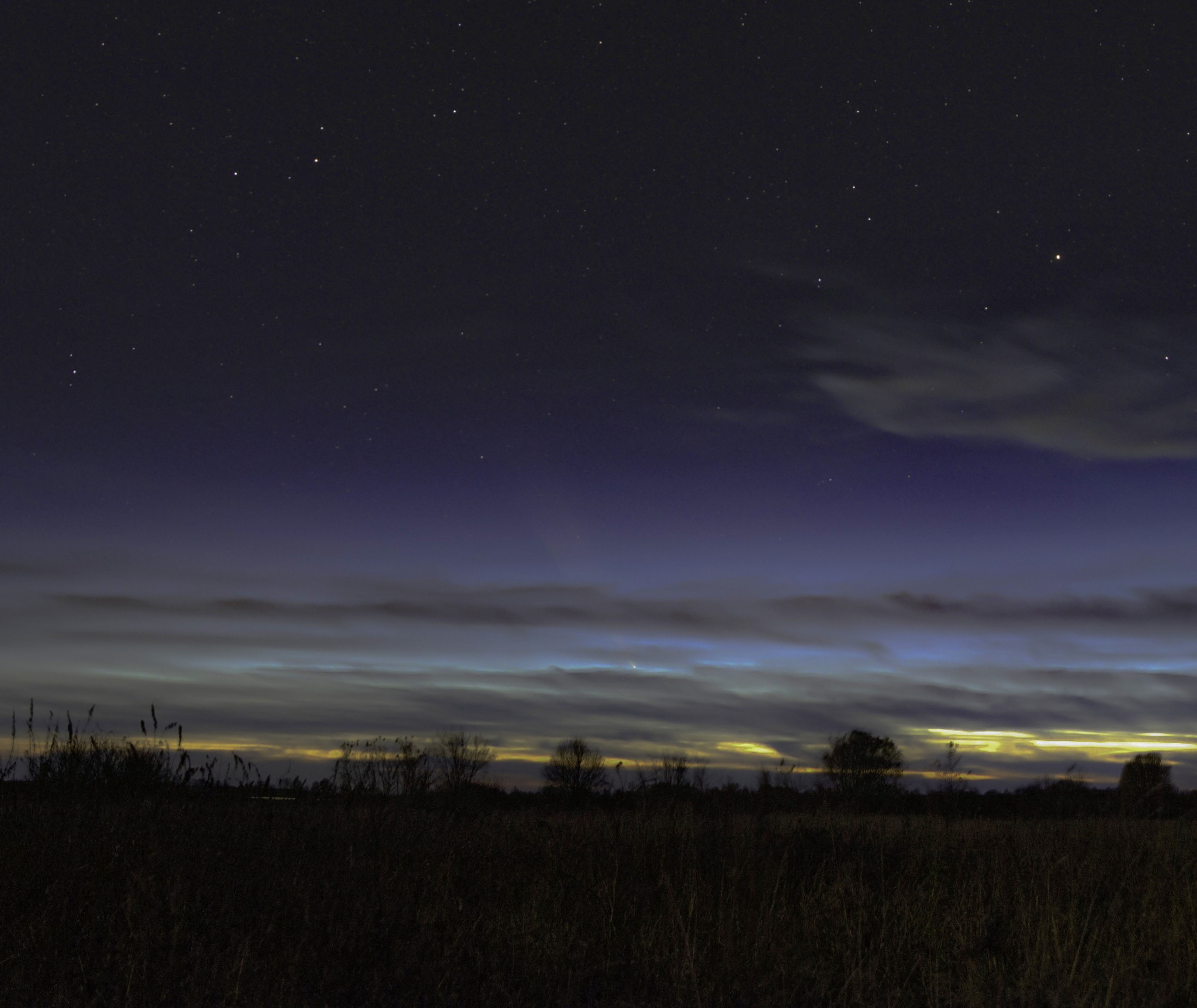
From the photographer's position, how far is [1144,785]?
29.0m

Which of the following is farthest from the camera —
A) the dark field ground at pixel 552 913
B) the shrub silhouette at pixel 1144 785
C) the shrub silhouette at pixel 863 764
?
the shrub silhouette at pixel 863 764

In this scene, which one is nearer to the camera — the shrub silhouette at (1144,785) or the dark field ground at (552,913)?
the dark field ground at (552,913)

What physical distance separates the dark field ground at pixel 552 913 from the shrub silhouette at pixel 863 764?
31154 mm

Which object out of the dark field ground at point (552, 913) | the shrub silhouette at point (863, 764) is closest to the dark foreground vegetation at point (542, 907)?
the dark field ground at point (552, 913)

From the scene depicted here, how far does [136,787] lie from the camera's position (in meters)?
17.4

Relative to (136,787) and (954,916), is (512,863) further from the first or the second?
(136,787)

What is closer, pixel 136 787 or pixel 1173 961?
pixel 1173 961

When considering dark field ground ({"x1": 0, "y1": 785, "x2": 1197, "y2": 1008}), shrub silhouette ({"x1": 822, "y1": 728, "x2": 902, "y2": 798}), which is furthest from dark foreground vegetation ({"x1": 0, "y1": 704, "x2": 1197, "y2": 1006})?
shrub silhouette ({"x1": 822, "y1": 728, "x2": 902, "y2": 798})

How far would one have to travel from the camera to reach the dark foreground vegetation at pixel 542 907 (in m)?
7.44

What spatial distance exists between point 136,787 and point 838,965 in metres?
14.0

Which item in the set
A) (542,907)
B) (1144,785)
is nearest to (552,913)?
(542,907)

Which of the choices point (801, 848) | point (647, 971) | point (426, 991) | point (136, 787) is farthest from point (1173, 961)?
point (136, 787)

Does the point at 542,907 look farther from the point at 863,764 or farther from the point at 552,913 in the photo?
the point at 863,764

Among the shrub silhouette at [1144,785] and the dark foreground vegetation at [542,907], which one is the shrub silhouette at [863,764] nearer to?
the shrub silhouette at [1144,785]
